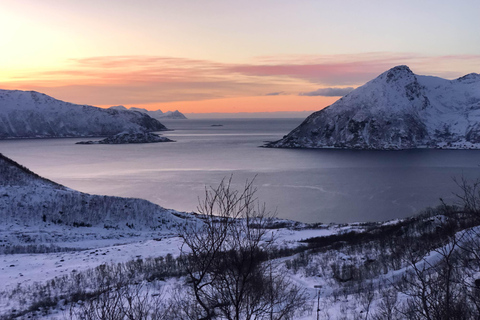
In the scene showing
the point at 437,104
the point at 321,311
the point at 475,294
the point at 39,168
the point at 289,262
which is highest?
the point at 437,104

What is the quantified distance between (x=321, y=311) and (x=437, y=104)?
186691 millimetres

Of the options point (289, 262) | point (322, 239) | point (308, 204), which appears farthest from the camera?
point (308, 204)

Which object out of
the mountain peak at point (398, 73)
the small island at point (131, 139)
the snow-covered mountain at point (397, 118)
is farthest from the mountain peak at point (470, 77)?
the small island at point (131, 139)

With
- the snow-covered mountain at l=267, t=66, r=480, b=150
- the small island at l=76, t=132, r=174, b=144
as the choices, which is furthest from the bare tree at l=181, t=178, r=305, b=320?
the small island at l=76, t=132, r=174, b=144

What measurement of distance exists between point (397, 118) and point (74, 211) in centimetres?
14650

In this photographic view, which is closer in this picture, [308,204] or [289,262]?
[289,262]

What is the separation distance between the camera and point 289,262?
17266mm

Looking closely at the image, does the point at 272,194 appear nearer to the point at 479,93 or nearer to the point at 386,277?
the point at 386,277

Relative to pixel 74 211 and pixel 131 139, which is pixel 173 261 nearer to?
pixel 74 211

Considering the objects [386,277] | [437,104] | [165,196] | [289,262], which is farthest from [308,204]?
[437,104]

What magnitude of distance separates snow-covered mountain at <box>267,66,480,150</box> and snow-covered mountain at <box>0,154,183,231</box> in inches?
4664

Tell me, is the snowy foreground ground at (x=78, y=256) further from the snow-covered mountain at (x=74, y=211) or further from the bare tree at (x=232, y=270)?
the bare tree at (x=232, y=270)

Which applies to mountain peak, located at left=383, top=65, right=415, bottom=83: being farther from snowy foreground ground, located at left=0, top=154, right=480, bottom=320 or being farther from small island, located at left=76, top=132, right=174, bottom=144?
snowy foreground ground, located at left=0, top=154, right=480, bottom=320

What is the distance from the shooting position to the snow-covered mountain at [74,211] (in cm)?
3228
